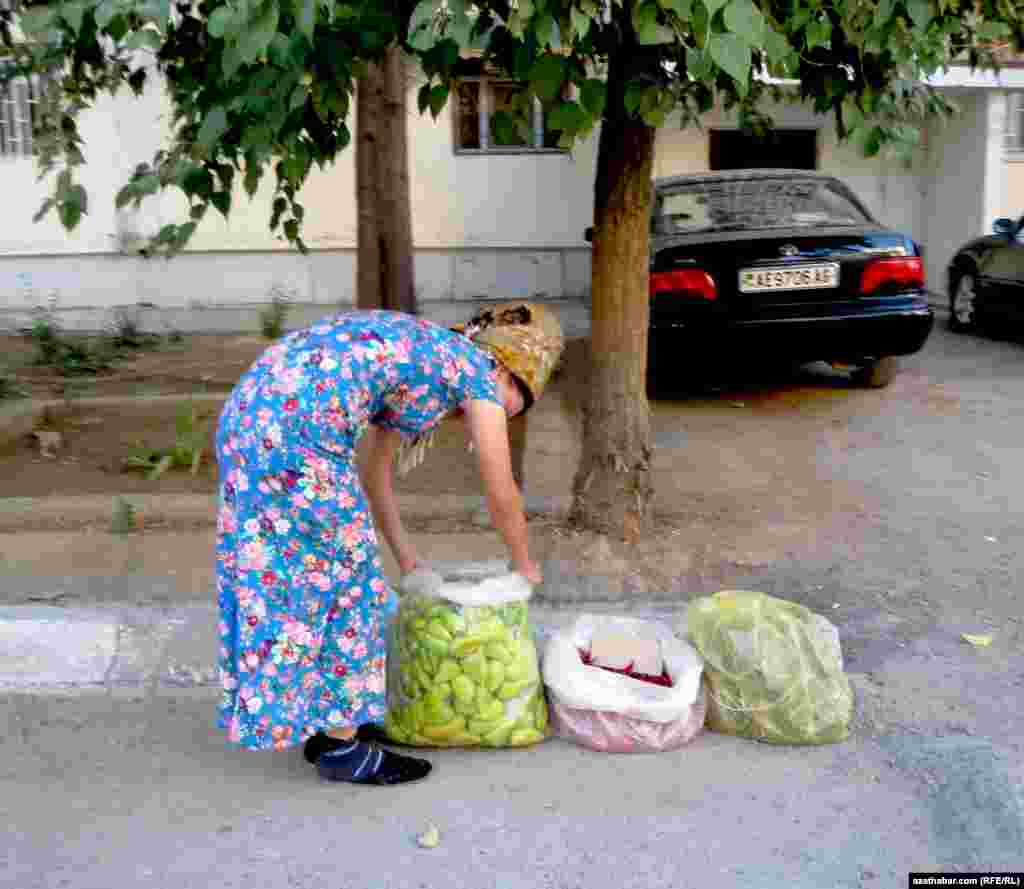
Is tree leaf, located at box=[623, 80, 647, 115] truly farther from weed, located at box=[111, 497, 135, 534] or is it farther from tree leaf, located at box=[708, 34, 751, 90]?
weed, located at box=[111, 497, 135, 534]

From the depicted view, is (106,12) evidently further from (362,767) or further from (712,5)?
(362,767)

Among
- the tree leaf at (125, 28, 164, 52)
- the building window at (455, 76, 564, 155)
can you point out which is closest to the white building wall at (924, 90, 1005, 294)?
the building window at (455, 76, 564, 155)

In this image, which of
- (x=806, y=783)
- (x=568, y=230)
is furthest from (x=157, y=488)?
(x=568, y=230)

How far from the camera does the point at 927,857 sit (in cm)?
330

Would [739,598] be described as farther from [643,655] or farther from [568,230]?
[568,230]

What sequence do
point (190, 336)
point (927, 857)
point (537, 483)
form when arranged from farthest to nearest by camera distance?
point (190, 336) → point (537, 483) → point (927, 857)

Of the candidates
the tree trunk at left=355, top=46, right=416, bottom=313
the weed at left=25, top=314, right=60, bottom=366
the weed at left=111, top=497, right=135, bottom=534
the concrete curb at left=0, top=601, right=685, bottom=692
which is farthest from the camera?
the weed at left=25, top=314, right=60, bottom=366

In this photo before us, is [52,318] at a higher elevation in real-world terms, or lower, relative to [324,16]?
lower

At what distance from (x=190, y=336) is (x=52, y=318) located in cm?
142

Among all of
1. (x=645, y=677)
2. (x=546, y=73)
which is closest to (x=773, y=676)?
(x=645, y=677)

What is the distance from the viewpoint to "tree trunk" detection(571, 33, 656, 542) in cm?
529

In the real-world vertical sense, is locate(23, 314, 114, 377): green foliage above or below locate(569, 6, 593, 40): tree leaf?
below

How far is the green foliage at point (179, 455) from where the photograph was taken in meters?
6.85

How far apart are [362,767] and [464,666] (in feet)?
1.41
